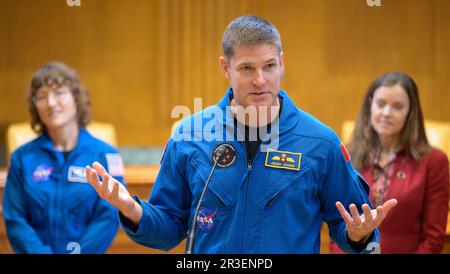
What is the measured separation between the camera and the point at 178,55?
486cm

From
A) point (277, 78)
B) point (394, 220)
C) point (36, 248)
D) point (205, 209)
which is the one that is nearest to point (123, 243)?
point (36, 248)

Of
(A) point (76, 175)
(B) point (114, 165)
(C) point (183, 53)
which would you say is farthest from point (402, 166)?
(C) point (183, 53)

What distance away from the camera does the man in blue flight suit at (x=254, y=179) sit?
1.99 meters

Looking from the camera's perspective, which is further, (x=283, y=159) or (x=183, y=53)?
(x=183, y=53)

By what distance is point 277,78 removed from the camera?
2.01 m

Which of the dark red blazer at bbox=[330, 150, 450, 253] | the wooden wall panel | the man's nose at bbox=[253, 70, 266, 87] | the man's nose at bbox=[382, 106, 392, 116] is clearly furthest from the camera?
the wooden wall panel

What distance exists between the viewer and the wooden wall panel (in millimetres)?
3998

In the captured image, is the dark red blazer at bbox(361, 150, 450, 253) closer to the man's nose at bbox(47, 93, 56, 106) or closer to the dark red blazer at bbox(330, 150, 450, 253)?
the dark red blazer at bbox(330, 150, 450, 253)

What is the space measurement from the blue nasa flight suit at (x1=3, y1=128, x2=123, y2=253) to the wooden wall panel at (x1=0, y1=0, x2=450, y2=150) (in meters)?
1.15

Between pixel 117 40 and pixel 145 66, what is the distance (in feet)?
0.93

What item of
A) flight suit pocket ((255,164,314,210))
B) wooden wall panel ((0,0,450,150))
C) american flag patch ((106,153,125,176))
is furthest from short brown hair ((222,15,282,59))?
wooden wall panel ((0,0,450,150))

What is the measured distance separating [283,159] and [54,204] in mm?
1357

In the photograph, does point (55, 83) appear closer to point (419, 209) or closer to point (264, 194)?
point (264, 194)

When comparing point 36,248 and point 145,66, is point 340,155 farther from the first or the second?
point 145,66
